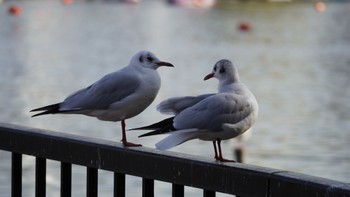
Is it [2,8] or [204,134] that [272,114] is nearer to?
[204,134]

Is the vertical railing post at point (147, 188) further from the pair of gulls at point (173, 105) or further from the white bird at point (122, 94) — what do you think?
the white bird at point (122, 94)

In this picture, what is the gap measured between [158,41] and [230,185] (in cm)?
6145

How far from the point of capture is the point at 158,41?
64625 mm

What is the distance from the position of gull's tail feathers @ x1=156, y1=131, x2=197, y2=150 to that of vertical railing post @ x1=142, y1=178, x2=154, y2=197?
362 millimetres

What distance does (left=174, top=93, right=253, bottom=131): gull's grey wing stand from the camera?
13.4ft

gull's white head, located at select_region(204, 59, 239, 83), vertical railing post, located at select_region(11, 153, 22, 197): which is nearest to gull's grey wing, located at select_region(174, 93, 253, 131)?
gull's white head, located at select_region(204, 59, 239, 83)

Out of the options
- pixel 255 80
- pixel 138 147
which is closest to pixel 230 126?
pixel 138 147

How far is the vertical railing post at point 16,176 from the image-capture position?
3857mm

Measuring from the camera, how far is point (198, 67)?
149 feet

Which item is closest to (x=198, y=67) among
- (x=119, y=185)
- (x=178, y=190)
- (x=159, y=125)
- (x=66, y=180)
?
(x=159, y=125)

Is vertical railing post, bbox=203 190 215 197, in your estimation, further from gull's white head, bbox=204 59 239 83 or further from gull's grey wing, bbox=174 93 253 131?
gull's white head, bbox=204 59 239 83

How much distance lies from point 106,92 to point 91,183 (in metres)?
1.24


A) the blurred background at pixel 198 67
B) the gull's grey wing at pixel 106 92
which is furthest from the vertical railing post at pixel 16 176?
the blurred background at pixel 198 67

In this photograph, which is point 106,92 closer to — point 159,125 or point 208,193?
point 159,125
